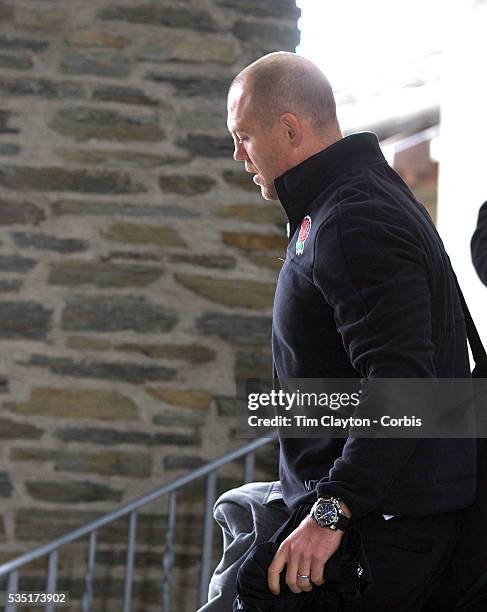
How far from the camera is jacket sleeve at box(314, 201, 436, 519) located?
1.20 m

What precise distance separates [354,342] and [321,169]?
0.28 meters

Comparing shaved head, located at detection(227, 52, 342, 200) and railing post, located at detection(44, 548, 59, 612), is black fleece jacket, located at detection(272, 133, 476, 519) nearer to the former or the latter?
shaved head, located at detection(227, 52, 342, 200)

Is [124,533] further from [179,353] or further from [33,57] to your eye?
[33,57]

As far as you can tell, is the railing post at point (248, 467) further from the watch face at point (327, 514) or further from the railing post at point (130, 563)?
the watch face at point (327, 514)

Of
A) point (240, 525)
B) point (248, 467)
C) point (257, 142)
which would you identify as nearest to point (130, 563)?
point (248, 467)

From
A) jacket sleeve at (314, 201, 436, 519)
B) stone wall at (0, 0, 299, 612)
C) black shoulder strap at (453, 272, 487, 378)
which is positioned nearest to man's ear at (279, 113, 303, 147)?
jacket sleeve at (314, 201, 436, 519)

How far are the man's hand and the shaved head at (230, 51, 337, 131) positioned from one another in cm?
58

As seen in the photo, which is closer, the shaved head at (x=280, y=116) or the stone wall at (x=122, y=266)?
the shaved head at (x=280, y=116)

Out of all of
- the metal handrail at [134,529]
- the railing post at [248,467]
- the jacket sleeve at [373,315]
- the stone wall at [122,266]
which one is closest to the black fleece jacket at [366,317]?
the jacket sleeve at [373,315]

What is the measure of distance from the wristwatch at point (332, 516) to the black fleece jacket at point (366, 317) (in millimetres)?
15

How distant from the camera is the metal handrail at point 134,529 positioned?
3.24 meters

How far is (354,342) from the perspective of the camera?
4.05 ft

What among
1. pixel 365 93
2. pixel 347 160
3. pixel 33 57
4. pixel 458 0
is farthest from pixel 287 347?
pixel 365 93

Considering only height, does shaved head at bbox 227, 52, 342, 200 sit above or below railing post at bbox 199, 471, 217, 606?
above
